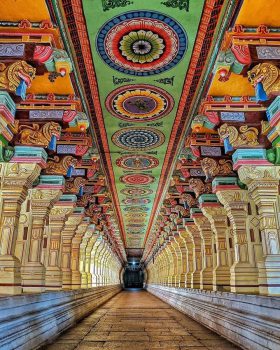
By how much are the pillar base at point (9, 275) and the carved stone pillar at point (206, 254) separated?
5916 mm

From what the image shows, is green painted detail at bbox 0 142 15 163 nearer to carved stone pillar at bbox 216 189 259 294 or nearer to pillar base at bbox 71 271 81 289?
carved stone pillar at bbox 216 189 259 294

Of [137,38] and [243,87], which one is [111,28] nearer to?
[137,38]

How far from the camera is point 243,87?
5195mm

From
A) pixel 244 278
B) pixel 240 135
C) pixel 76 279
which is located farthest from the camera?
pixel 76 279

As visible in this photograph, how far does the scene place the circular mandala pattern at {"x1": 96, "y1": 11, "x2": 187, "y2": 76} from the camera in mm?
4949

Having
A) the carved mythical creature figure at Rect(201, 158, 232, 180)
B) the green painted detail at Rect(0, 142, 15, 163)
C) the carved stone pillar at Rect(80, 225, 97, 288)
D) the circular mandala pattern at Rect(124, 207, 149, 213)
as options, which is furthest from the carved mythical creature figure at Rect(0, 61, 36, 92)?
the circular mandala pattern at Rect(124, 207, 149, 213)

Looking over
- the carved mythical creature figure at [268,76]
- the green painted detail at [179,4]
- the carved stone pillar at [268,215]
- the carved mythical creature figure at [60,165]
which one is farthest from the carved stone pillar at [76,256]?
the carved mythical creature figure at [268,76]

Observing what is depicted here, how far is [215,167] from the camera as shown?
7305mm

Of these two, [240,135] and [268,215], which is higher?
[240,135]

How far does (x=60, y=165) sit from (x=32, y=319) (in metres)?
3.54

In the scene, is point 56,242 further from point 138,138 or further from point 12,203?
point 138,138

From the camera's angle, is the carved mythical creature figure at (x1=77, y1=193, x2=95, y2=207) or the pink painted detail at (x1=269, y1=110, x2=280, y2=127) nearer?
the pink painted detail at (x1=269, y1=110, x2=280, y2=127)

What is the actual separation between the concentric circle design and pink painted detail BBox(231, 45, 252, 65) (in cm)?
644

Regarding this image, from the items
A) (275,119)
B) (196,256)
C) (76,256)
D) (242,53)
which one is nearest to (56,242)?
(76,256)
